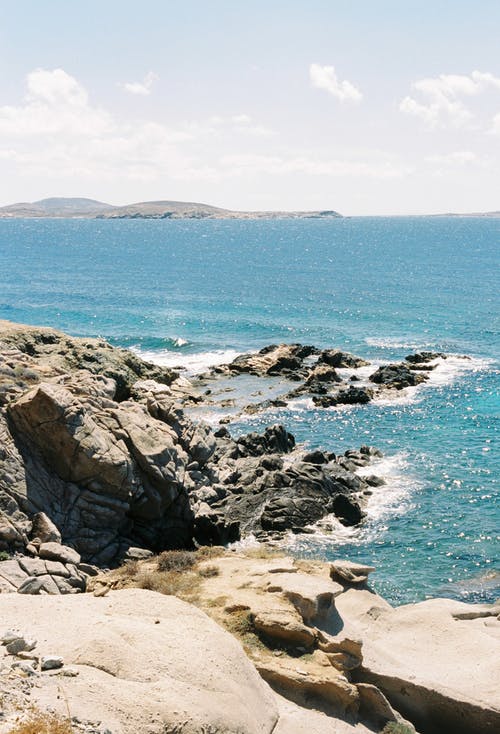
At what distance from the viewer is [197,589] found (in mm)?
27266

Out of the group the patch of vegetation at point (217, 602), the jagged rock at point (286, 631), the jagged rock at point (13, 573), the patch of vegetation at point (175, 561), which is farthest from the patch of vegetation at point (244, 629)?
the jagged rock at point (13, 573)

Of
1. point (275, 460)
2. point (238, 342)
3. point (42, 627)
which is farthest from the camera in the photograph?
point (238, 342)

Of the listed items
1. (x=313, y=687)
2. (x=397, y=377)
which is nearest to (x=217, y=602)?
(x=313, y=687)

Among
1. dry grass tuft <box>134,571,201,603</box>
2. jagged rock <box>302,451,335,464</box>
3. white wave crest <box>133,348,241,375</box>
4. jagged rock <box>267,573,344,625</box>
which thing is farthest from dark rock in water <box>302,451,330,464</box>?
white wave crest <box>133,348,241,375</box>

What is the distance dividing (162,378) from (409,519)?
112 feet

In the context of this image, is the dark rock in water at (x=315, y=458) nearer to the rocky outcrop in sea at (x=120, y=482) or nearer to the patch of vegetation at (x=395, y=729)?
the rocky outcrop in sea at (x=120, y=482)

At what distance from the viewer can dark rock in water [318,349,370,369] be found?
81750 mm

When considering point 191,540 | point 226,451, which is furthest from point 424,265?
point 191,540

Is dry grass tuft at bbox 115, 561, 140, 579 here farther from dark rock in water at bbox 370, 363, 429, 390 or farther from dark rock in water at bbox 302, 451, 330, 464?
dark rock in water at bbox 370, 363, 429, 390

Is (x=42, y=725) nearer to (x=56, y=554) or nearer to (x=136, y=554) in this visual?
(x=56, y=554)

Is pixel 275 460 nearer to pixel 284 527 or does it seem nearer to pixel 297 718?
pixel 284 527

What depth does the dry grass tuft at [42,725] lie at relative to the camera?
560 inches

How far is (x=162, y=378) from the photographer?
238ft

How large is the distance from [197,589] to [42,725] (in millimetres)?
13013
